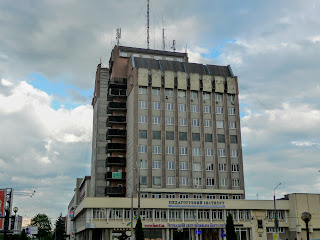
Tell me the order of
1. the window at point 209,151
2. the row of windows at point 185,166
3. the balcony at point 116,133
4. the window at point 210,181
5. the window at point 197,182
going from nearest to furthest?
the row of windows at point 185,166 → the window at point 197,182 → the window at point 210,181 → the window at point 209,151 → the balcony at point 116,133

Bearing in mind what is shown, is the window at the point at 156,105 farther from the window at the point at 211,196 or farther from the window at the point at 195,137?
the window at the point at 211,196

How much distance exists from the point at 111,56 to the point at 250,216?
56.1m

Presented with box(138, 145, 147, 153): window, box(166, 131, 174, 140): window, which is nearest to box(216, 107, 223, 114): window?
box(166, 131, 174, 140): window

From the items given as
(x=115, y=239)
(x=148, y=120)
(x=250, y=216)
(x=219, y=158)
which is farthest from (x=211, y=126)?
(x=115, y=239)

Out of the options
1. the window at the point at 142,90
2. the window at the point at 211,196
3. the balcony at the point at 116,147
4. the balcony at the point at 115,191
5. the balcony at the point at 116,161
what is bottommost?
the window at the point at 211,196

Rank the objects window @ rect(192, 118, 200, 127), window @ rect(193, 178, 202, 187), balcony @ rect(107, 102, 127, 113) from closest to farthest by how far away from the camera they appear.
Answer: window @ rect(193, 178, 202, 187) < window @ rect(192, 118, 200, 127) < balcony @ rect(107, 102, 127, 113)


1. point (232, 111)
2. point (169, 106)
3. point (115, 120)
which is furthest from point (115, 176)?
point (232, 111)

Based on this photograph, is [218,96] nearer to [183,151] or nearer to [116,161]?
[183,151]

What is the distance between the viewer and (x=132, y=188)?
84.4 m

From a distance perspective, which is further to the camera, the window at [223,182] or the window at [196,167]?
the window at [223,182]

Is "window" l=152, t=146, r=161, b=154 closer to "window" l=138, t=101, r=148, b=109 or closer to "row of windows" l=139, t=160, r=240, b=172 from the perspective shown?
"row of windows" l=139, t=160, r=240, b=172

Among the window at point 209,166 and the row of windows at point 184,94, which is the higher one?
the row of windows at point 184,94

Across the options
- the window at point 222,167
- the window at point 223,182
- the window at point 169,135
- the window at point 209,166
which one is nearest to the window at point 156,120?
the window at point 169,135

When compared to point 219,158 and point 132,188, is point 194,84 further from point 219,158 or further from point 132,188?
point 132,188
